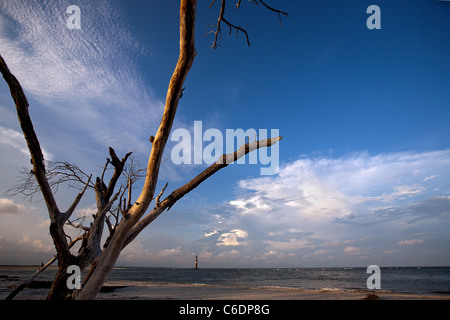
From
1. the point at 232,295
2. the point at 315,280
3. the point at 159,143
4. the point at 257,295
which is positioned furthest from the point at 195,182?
the point at 315,280

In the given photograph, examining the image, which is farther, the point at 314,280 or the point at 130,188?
the point at 314,280

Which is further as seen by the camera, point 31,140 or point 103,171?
point 103,171

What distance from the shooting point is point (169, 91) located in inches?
87.3

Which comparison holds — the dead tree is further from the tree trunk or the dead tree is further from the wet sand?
the wet sand

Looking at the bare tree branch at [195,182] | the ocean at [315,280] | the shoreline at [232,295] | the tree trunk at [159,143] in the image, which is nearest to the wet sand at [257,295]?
the shoreline at [232,295]

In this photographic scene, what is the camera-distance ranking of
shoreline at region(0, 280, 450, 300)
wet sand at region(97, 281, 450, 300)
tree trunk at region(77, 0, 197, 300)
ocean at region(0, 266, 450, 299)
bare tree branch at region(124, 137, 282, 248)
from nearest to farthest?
tree trunk at region(77, 0, 197, 300), bare tree branch at region(124, 137, 282, 248), shoreline at region(0, 280, 450, 300), wet sand at region(97, 281, 450, 300), ocean at region(0, 266, 450, 299)

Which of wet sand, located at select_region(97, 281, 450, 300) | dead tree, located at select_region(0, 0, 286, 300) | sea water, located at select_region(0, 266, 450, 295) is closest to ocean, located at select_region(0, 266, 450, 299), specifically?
sea water, located at select_region(0, 266, 450, 295)

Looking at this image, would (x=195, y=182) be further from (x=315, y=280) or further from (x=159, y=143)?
(x=315, y=280)

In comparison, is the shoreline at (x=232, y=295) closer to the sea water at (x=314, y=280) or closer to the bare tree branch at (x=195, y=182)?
the sea water at (x=314, y=280)

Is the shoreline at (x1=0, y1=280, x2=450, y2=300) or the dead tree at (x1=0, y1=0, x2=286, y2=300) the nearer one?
the dead tree at (x1=0, y1=0, x2=286, y2=300)

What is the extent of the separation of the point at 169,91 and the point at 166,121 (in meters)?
0.28
